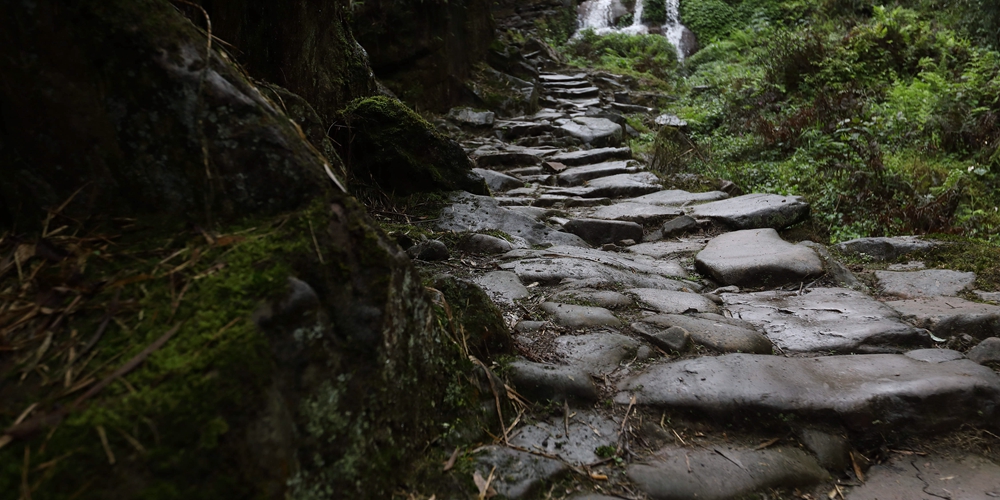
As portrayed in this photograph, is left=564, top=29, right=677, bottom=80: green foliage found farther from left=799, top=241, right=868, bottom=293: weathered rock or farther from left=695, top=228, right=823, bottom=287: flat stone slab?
left=799, top=241, right=868, bottom=293: weathered rock

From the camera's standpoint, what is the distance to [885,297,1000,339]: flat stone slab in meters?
2.41

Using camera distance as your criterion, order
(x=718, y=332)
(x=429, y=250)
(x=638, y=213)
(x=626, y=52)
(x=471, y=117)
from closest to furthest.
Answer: (x=718, y=332) → (x=429, y=250) → (x=638, y=213) → (x=471, y=117) → (x=626, y=52)

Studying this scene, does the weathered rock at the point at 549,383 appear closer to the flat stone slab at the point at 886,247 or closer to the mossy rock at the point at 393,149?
the mossy rock at the point at 393,149

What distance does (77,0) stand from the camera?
1237 millimetres

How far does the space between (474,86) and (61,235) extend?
8.40 m

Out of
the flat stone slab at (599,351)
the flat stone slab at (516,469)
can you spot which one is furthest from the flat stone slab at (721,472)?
the flat stone slab at (599,351)

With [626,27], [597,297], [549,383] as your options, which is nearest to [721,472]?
[549,383]

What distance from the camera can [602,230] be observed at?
14.6 ft

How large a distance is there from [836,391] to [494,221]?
2.62m

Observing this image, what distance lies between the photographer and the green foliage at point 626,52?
15.6 metres

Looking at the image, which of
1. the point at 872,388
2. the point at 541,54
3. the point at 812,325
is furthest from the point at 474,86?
the point at 872,388

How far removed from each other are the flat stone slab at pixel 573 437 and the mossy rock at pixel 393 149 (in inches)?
105

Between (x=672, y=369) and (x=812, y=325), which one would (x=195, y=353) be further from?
(x=812, y=325)

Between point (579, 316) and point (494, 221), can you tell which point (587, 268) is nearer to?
point (579, 316)
